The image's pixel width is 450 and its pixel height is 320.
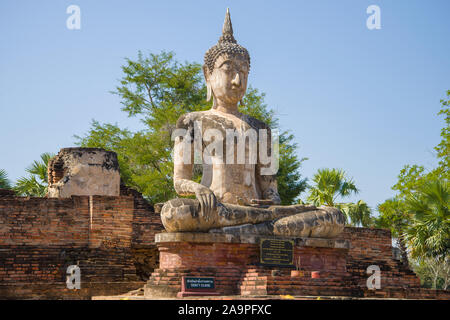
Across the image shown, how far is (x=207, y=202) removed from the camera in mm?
10750

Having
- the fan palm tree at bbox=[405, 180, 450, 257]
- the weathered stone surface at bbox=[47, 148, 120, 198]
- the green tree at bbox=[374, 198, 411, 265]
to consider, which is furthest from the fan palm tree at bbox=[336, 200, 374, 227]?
the weathered stone surface at bbox=[47, 148, 120, 198]

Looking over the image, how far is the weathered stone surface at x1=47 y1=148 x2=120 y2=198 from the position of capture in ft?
54.0

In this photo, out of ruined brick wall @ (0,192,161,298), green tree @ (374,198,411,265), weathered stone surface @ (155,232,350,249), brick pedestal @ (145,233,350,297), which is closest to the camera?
brick pedestal @ (145,233,350,297)

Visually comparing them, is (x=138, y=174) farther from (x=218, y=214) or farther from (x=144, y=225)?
(x=218, y=214)

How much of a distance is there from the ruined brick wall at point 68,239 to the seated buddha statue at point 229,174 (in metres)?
2.50

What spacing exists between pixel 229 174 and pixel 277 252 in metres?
1.64

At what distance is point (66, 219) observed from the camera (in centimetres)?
1374

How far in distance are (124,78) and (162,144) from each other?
4313mm

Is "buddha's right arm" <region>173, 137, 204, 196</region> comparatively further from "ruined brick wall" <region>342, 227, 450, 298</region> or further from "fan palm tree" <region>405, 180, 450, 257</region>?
"fan palm tree" <region>405, 180, 450, 257</region>

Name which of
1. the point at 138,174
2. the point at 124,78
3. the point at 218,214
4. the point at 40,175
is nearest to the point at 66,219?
the point at 218,214

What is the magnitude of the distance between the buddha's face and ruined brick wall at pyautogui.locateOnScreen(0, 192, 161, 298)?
3.05 m

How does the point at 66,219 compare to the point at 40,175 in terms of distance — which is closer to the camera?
the point at 66,219

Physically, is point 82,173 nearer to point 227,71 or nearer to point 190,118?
point 190,118

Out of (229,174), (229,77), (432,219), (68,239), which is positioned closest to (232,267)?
(229,174)
